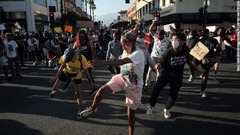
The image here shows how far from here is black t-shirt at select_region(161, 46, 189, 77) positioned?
5.20m

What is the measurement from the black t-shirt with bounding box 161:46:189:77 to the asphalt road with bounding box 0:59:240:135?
41.2 inches

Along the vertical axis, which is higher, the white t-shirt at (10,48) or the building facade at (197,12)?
the building facade at (197,12)

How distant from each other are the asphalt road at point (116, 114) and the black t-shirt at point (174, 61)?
3.43ft

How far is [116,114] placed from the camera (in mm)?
5805

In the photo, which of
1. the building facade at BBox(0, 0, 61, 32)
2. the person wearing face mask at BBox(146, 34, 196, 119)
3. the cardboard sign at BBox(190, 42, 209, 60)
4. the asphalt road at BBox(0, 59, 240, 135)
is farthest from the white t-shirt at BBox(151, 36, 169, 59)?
the building facade at BBox(0, 0, 61, 32)

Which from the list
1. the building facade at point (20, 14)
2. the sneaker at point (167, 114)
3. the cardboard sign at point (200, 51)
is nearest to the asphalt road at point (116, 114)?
the sneaker at point (167, 114)

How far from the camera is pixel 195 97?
713cm

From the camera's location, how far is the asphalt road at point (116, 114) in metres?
4.84

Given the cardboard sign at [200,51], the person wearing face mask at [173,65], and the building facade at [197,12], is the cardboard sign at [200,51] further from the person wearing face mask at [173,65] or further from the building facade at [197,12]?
the building facade at [197,12]

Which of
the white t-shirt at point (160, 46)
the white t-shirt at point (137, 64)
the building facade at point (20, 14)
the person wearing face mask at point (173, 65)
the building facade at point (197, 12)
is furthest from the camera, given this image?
the building facade at point (197, 12)

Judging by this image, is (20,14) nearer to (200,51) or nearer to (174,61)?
(200,51)

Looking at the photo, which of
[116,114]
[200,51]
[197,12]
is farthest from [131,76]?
[197,12]

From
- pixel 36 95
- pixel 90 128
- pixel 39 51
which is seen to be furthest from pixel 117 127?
pixel 39 51

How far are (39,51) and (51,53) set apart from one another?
5.75ft
